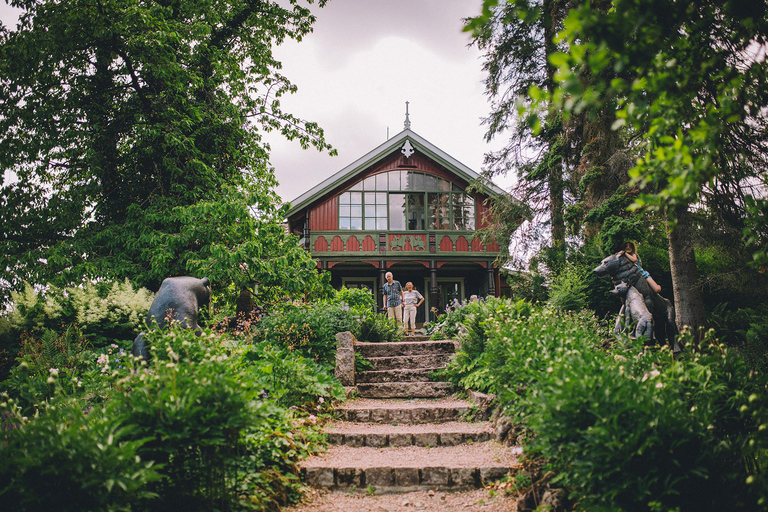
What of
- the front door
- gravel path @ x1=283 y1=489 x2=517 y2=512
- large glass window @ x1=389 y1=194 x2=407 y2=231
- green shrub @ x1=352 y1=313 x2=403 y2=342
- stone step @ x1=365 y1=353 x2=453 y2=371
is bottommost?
gravel path @ x1=283 y1=489 x2=517 y2=512

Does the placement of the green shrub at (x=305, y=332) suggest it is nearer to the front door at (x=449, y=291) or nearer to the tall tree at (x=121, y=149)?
the tall tree at (x=121, y=149)

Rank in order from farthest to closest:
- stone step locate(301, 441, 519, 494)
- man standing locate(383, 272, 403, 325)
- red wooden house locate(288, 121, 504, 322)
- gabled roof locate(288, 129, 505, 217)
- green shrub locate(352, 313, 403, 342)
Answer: red wooden house locate(288, 121, 504, 322) → gabled roof locate(288, 129, 505, 217) → man standing locate(383, 272, 403, 325) → green shrub locate(352, 313, 403, 342) → stone step locate(301, 441, 519, 494)

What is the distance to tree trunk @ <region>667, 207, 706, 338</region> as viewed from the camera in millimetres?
7578

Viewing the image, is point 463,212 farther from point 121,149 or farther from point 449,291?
point 121,149

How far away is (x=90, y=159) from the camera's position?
30.6ft

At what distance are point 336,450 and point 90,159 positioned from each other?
7.74 metres

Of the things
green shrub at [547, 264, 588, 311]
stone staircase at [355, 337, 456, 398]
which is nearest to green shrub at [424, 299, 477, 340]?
stone staircase at [355, 337, 456, 398]

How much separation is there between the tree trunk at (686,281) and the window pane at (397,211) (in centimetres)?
1313

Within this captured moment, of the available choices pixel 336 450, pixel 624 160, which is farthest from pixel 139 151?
pixel 624 160

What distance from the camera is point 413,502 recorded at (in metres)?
4.20

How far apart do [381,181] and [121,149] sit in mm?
11032

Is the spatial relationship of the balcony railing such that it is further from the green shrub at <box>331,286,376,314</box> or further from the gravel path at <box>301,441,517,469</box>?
the gravel path at <box>301,441,517,469</box>

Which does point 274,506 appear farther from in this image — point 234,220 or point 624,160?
point 624,160

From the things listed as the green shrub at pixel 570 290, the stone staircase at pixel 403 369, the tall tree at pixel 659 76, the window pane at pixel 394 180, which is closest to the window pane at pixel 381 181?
the window pane at pixel 394 180
